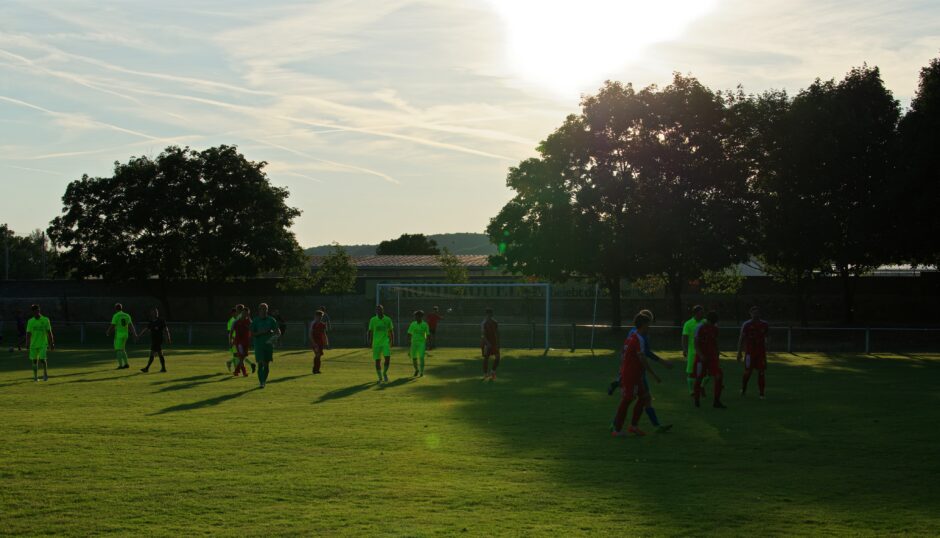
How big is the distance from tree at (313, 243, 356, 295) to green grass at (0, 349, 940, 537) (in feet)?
153

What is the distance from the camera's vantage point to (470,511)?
9297mm

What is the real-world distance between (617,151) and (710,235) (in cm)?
718

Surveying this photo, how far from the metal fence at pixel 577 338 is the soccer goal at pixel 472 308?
0.07 m

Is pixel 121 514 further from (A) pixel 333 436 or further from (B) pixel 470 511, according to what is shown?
(A) pixel 333 436

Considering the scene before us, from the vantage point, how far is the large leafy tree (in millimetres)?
46125

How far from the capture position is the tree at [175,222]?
62.8 m

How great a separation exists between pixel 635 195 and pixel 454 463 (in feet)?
123

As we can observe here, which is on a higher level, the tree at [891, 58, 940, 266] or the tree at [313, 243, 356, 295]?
the tree at [891, 58, 940, 266]

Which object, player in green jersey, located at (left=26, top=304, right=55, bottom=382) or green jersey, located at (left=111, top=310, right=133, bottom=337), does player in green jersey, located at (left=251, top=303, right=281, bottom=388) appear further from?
green jersey, located at (left=111, top=310, right=133, bottom=337)

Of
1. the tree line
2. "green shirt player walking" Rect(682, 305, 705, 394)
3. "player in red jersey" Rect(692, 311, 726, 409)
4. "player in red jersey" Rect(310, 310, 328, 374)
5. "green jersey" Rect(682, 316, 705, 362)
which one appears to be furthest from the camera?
the tree line

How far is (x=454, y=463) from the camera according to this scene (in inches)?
471

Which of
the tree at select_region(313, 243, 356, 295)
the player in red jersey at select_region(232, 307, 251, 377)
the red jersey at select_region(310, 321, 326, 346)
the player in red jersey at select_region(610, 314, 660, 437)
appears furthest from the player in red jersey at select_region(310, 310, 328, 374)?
the tree at select_region(313, 243, 356, 295)

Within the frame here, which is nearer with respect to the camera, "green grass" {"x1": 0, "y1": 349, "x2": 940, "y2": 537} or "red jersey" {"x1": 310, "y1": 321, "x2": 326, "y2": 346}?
"green grass" {"x1": 0, "y1": 349, "x2": 940, "y2": 537}

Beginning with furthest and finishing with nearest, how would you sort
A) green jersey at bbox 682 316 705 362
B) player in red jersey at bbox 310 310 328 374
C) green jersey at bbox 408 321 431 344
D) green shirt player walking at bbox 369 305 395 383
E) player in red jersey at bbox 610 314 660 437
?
player in red jersey at bbox 310 310 328 374, green jersey at bbox 408 321 431 344, green shirt player walking at bbox 369 305 395 383, green jersey at bbox 682 316 705 362, player in red jersey at bbox 610 314 660 437
